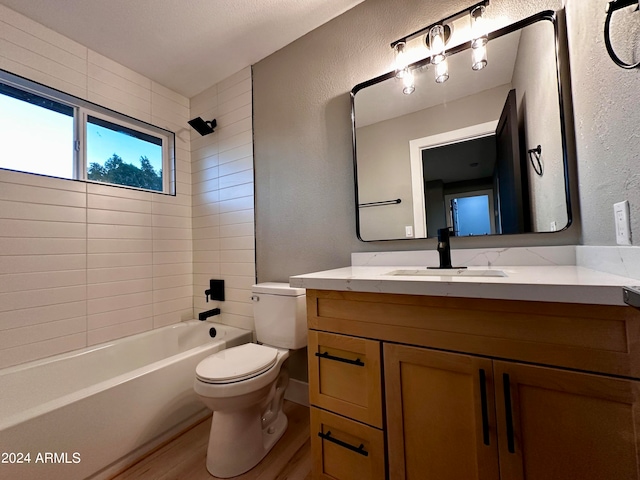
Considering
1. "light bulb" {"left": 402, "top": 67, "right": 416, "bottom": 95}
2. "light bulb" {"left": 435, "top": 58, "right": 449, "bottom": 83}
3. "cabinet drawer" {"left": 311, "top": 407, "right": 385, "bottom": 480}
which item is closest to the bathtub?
"cabinet drawer" {"left": 311, "top": 407, "right": 385, "bottom": 480}

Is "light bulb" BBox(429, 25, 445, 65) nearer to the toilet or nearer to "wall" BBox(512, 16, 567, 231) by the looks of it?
"wall" BBox(512, 16, 567, 231)

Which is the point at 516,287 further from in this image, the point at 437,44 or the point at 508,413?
the point at 437,44

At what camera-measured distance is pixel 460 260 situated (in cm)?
129

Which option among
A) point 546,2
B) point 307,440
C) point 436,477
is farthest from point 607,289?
point 307,440

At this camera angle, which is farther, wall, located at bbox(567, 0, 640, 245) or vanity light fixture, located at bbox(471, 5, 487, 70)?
vanity light fixture, located at bbox(471, 5, 487, 70)

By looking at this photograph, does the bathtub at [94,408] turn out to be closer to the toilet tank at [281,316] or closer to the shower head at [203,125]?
the toilet tank at [281,316]

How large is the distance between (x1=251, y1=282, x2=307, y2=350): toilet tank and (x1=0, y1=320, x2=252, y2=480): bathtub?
1.39ft

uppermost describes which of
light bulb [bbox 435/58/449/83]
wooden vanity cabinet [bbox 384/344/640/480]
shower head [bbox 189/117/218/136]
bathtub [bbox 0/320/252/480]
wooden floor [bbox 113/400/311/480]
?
shower head [bbox 189/117/218/136]

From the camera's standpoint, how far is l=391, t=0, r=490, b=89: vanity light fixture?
4.12ft

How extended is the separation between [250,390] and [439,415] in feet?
2.81

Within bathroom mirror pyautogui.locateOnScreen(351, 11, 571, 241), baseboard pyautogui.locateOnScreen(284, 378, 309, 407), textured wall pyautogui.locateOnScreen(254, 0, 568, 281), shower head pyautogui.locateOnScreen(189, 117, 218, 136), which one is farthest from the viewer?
shower head pyautogui.locateOnScreen(189, 117, 218, 136)

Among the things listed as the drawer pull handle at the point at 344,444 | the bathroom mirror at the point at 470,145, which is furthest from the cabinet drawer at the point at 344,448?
the bathroom mirror at the point at 470,145

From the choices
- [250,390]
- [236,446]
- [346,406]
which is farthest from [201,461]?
[346,406]

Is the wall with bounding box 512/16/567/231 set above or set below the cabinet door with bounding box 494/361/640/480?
above
